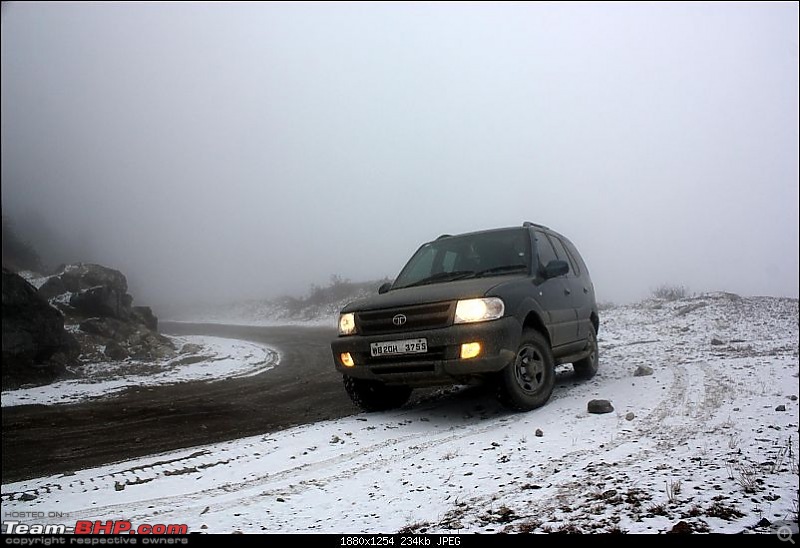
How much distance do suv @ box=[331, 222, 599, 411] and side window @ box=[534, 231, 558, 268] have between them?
28mm

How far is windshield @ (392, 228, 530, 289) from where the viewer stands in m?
5.21

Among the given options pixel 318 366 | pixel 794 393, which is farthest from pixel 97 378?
pixel 794 393

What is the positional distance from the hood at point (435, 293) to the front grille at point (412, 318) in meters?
0.05

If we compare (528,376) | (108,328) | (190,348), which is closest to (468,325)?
(528,376)

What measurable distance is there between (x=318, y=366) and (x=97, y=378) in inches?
166

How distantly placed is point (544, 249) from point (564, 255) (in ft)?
3.21

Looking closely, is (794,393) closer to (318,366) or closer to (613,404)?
(613,404)

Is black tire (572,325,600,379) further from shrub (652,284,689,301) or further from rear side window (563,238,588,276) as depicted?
shrub (652,284,689,301)

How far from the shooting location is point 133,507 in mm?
2619

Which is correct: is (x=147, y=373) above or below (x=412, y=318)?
below

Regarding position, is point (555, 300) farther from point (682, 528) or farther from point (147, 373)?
point (147, 373)

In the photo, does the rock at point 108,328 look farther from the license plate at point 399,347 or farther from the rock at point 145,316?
the license plate at point 399,347

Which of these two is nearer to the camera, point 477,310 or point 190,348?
point 477,310

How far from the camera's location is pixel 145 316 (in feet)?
45.2
